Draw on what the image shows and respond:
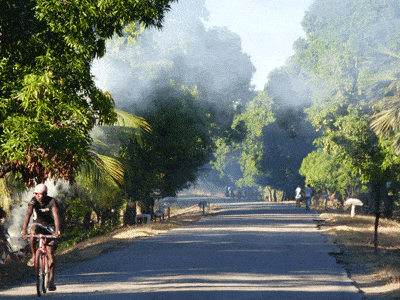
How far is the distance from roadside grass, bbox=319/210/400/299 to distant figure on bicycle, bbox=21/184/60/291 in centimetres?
514

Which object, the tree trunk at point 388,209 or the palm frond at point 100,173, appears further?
the tree trunk at point 388,209

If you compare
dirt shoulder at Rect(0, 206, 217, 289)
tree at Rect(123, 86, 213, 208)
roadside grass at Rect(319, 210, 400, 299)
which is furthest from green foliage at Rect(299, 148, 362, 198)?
dirt shoulder at Rect(0, 206, 217, 289)

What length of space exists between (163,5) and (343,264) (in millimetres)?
7480

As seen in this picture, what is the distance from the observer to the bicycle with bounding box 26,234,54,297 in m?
9.32

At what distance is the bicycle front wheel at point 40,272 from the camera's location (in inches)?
365

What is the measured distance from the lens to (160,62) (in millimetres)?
31484

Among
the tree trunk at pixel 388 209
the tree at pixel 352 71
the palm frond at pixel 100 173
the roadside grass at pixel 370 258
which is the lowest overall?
the roadside grass at pixel 370 258

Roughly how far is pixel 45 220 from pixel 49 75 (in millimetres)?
2266

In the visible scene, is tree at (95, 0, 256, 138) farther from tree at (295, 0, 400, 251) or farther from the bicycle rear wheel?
the bicycle rear wheel

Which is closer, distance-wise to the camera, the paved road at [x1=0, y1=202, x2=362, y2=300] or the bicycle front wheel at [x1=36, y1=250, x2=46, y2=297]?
the bicycle front wheel at [x1=36, y1=250, x2=46, y2=297]

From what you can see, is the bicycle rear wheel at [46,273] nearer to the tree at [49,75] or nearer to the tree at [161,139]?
the tree at [49,75]

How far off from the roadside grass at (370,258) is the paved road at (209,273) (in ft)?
1.27

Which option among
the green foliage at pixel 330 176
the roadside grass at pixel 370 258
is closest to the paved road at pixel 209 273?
the roadside grass at pixel 370 258

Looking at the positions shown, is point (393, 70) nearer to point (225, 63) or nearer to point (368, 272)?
point (368, 272)
